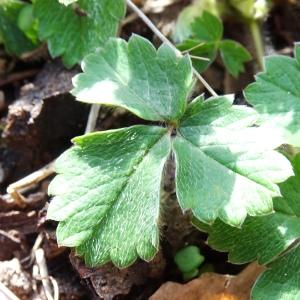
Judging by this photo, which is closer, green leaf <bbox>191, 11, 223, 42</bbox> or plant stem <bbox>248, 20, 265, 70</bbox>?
green leaf <bbox>191, 11, 223, 42</bbox>

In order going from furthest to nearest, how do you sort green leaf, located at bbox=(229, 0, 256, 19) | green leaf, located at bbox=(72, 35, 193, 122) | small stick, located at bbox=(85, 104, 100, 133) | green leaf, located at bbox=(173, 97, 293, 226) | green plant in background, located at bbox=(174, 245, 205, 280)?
green leaf, located at bbox=(229, 0, 256, 19)
small stick, located at bbox=(85, 104, 100, 133)
green plant in background, located at bbox=(174, 245, 205, 280)
green leaf, located at bbox=(72, 35, 193, 122)
green leaf, located at bbox=(173, 97, 293, 226)

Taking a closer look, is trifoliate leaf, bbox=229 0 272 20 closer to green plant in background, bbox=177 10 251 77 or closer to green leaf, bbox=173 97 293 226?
green plant in background, bbox=177 10 251 77

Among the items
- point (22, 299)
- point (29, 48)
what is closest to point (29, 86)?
point (29, 48)

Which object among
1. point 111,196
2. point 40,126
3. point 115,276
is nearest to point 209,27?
point 40,126

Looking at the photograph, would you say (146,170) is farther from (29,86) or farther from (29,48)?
(29,48)

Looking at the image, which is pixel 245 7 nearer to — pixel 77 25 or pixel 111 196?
pixel 77 25

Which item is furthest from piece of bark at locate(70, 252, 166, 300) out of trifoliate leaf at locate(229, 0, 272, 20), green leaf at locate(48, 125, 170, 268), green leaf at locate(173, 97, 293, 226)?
trifoliate leaf at locate(229, 0, 272, 20)
